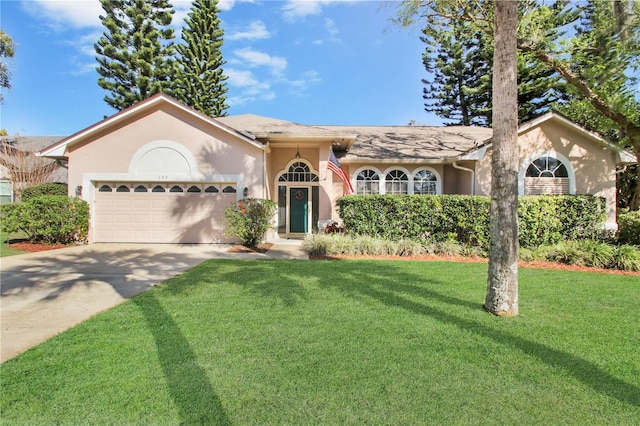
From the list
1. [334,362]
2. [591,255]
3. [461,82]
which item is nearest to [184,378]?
[334,362]

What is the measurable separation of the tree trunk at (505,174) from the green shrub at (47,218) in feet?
43.1

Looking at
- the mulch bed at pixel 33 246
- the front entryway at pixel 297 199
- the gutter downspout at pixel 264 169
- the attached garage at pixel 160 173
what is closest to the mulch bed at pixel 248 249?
the attached garage at pixel 160 173

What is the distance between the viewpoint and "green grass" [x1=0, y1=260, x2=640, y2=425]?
8.83ft

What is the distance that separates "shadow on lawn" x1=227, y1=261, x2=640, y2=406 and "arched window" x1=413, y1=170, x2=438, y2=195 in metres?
6.66

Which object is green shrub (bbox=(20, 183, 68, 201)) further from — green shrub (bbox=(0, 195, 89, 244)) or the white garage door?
the white garage door

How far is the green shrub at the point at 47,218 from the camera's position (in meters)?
11.3

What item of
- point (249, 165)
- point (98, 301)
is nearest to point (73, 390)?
point (98, 301)

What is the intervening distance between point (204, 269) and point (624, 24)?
47.2ft

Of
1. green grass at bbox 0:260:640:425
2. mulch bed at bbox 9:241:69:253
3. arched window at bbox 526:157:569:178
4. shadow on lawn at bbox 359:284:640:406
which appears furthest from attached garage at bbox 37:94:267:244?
arched window at bbox 526:157:569:178

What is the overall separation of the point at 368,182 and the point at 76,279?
35.3ft

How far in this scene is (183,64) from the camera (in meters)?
24.9

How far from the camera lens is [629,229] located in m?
10.6

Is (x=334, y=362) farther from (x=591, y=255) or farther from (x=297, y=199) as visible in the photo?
(x=297, y=199)

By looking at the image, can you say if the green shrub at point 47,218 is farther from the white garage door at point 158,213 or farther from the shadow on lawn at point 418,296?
the shadow on lawn at point 418,296
